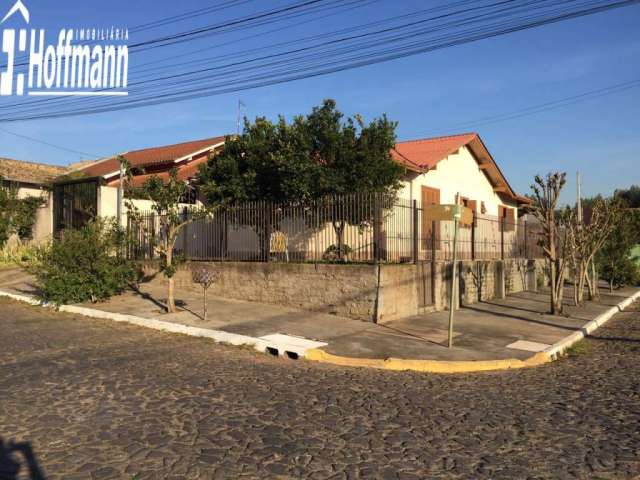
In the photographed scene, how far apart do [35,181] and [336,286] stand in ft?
70.8

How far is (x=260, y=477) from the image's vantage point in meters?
4.02

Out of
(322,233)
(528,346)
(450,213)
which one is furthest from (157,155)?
(528,346)

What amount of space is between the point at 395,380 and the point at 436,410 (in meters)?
1.53

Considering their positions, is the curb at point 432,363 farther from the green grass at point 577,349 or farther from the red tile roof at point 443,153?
the red tile roof at point 443,153

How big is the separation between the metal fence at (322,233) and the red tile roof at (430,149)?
18.2ft

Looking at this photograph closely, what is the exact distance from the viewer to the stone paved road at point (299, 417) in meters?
4.27

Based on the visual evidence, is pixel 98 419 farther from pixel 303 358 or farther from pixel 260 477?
pixel 303 358

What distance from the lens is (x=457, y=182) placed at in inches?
958

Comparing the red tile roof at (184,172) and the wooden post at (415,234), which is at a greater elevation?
the red tile roof at (184,172)

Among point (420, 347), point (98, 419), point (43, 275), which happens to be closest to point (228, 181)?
point (43, 275)

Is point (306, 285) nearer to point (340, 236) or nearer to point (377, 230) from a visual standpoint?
point (340, 236)

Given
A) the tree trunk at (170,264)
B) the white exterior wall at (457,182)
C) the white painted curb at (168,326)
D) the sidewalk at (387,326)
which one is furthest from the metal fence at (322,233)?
the white exterior wall at (457,182)

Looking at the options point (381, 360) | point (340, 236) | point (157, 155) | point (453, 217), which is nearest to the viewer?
point (381, 360)

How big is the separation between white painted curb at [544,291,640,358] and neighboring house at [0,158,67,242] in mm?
19287
